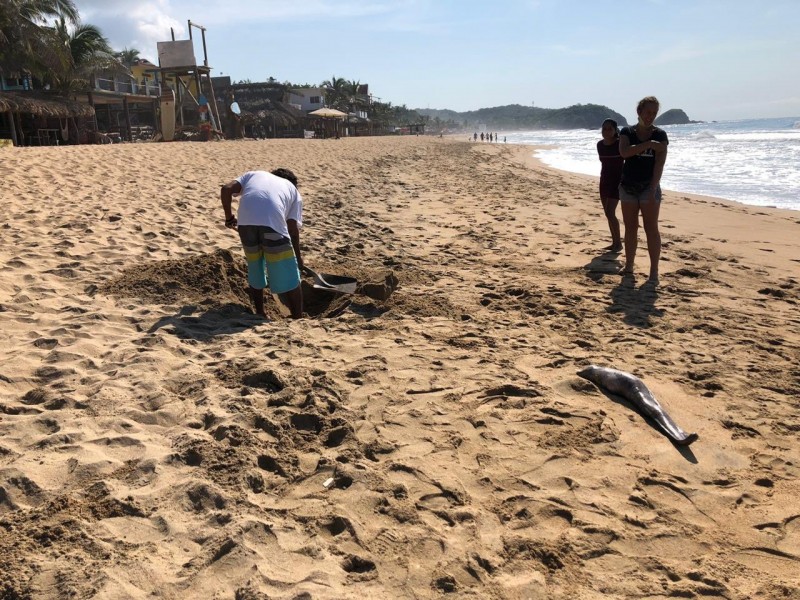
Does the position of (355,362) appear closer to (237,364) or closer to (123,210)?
(237,364)

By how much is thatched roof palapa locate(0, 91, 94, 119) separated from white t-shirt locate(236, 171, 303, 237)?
1787 centimetres

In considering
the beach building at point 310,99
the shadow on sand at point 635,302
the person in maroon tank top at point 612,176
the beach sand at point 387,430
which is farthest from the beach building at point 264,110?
the shadow on sand at point 635,302

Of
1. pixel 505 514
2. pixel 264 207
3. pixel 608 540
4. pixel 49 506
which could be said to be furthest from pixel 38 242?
pixel 608 540

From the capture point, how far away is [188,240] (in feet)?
20.0

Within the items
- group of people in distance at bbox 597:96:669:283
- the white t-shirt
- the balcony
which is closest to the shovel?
the white t-shirt

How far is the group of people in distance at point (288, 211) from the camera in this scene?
417 centimetres

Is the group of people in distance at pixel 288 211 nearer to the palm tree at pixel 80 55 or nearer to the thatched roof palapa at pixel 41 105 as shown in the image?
the thatched roof palapa at pixel 41 105

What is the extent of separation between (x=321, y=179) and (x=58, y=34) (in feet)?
60.5

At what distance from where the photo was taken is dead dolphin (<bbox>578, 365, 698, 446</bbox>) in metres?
2.85

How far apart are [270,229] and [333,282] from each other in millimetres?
1285

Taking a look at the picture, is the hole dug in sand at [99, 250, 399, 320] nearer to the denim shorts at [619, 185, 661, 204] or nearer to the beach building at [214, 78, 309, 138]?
the denim shorts at [619, 185, 661, 204]

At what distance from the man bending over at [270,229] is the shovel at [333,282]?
0.48m

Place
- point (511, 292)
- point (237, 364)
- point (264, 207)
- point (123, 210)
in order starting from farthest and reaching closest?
→ point (123, 210)
point (511, 292)
point (264, 207)
point (237, 364)

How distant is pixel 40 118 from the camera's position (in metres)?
22.7
